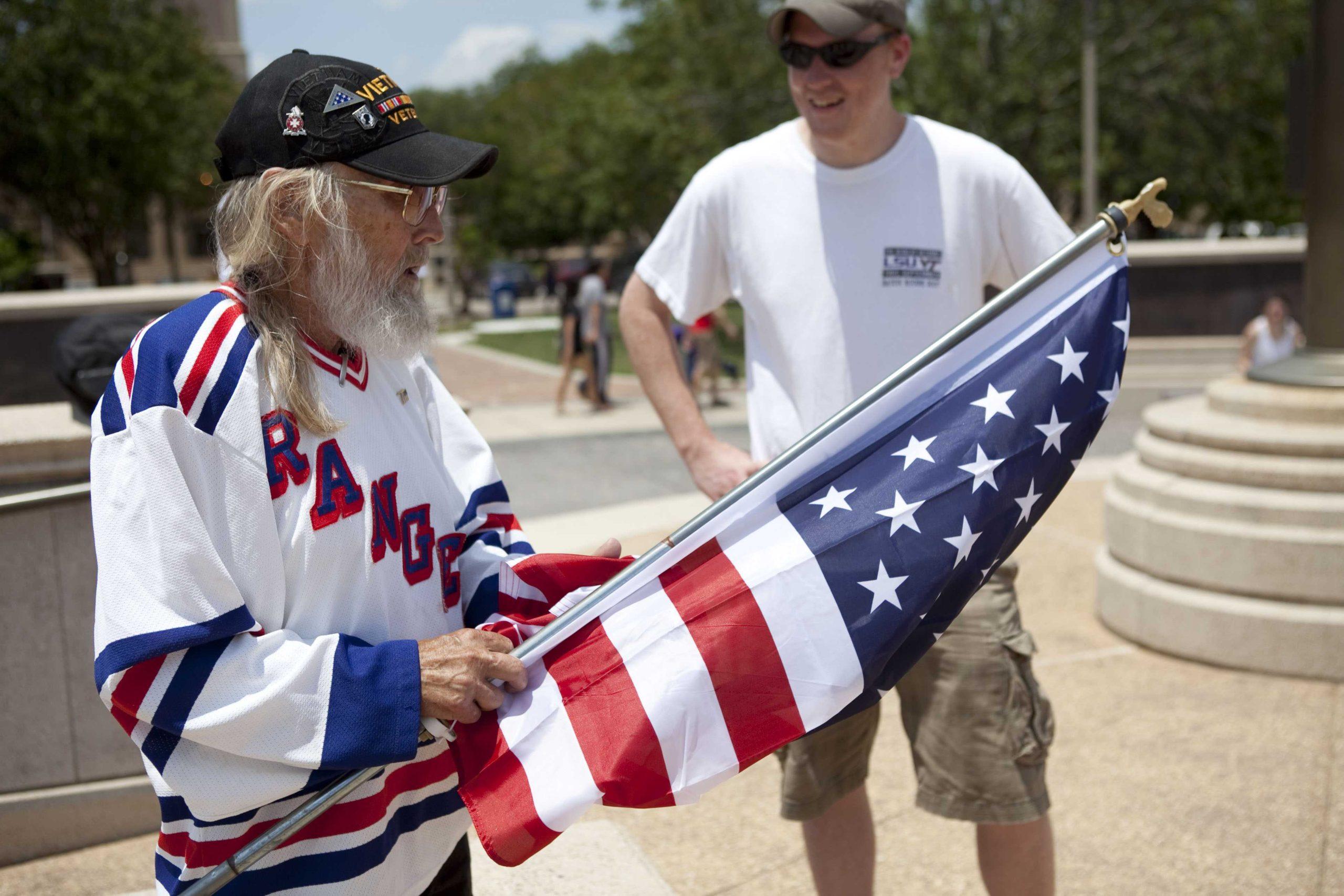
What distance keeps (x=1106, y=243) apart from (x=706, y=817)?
7.37ft

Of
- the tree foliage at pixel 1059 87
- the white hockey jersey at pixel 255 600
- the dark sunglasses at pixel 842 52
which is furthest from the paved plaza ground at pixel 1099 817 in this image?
the tree foliage at pixel 1059 87

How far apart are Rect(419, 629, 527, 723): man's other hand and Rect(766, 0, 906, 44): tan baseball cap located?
1.66 metres

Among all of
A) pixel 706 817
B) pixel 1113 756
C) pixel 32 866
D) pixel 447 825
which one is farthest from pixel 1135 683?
pixel 32 866

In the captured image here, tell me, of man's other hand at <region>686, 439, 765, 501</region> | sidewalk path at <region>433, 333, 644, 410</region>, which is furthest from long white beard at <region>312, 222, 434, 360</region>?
sidewalk path at <region>433, 333, 644, 410</region>

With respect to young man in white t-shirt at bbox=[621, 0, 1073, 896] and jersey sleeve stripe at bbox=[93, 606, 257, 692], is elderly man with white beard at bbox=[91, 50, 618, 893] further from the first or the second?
young man in white t-shirt at bbox=[621, 0, 1073, 896]

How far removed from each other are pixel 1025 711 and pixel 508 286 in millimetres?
41136

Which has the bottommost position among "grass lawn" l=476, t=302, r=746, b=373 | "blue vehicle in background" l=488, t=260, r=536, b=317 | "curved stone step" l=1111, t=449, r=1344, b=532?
"blue vehicle in background" l=488, t=260, r=536, b=317

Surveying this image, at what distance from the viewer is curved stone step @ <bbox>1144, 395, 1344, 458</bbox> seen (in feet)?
16.5

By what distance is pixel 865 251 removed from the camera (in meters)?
2.87

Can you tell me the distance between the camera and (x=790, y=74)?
295 cm

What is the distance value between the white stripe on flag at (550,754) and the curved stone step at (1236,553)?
3.77m

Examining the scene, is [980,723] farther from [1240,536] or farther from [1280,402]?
[1280,402]

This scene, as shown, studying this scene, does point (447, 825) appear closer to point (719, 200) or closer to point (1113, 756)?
point (719, 200)

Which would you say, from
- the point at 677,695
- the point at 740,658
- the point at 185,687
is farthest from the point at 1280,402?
the point at 185,687
